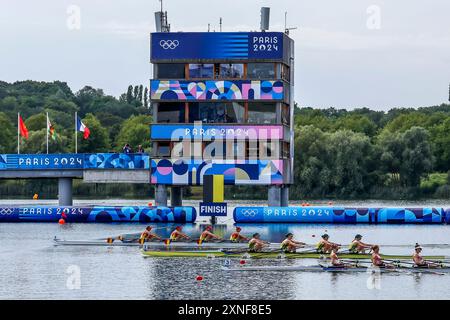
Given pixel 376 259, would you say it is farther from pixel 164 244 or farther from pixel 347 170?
pixel 347 170

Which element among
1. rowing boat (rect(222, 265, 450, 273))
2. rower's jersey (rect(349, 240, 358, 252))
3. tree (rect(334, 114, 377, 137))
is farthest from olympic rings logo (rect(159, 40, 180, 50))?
tree (rect(334, 114, 377, 137))

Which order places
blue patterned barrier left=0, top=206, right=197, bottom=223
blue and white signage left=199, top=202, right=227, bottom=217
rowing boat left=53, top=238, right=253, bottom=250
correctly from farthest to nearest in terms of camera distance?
1. blue patterned barrier left=0, top=206, right=197, bottom=223
2. blue and white signage left=199, top=202, right=227, bottom=217
3. rowing boat left=53, top=238, right=253, bottom=250

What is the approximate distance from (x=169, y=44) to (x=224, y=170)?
10.8 m

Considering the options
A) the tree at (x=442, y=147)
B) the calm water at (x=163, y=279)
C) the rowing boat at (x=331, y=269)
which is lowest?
the calm water at (x=163, y=279)

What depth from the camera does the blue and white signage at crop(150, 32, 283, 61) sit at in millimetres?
92875

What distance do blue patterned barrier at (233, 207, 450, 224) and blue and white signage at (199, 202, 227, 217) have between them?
99.8 inches

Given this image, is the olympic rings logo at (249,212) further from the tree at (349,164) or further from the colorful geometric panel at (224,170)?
the tree at (349,164)

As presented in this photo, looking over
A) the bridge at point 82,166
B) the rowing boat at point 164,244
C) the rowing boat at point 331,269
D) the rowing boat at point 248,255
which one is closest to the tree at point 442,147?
the bridge at point 82,166

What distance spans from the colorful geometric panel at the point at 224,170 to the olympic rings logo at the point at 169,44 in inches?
349

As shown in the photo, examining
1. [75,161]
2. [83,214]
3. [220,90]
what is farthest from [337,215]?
[75,161]

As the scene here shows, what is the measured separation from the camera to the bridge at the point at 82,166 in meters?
99.0

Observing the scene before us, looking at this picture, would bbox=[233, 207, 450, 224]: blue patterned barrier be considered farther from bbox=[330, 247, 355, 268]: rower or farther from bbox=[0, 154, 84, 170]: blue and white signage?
bbox=[330, 247, 355, 268]: rower

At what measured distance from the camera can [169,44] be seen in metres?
93.8
